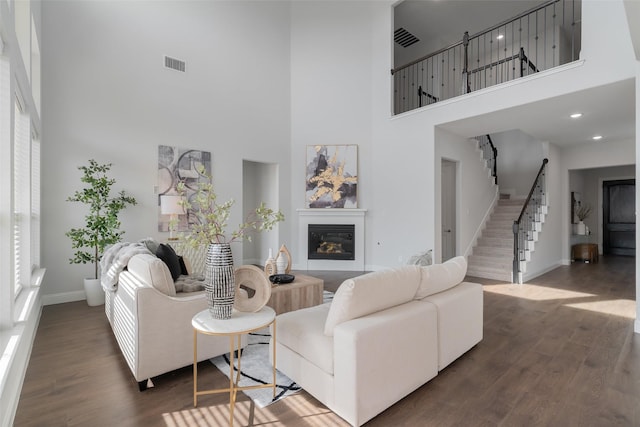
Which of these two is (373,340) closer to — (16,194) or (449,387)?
(449,387)

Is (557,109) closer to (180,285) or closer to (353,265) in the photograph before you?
(353,265)

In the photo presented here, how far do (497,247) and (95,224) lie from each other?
717 centimetres

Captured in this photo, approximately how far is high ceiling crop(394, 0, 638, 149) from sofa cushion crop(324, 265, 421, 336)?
3.90 metres

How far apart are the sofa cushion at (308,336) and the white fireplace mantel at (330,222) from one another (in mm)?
4441

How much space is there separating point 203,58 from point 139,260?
4.83 meters

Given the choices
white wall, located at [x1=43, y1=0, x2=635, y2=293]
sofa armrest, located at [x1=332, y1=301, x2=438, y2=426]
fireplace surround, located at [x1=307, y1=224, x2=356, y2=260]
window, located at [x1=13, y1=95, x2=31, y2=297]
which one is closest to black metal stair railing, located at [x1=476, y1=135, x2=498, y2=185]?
white wall, located at [x1=43, y1=0, x2=635, y2=293]

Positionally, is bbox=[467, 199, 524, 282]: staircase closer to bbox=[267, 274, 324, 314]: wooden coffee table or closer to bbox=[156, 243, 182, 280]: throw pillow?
bbox=[267, 274, 324, 314]: wooden coffee table

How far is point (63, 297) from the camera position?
442 cm

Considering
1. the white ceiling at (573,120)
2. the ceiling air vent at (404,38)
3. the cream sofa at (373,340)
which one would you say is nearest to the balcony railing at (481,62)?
the ceiling air vent at (404,38)

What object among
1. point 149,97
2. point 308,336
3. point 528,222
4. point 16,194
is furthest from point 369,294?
point 528,222

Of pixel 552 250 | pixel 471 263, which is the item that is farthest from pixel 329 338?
pixel 552 250

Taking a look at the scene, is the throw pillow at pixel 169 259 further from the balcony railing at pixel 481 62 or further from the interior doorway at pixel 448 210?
the balcony railing at pixel 481 62

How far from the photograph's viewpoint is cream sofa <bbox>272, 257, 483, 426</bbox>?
178cm

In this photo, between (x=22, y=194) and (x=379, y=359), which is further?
(x=22, y=194)
